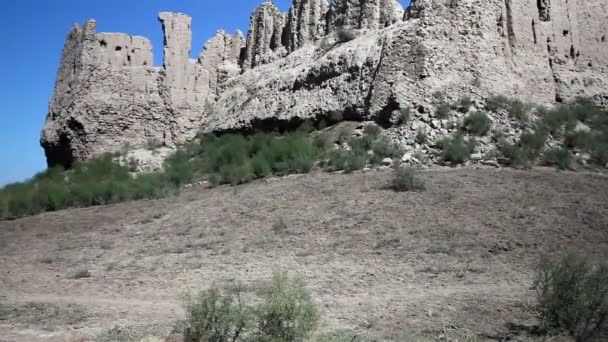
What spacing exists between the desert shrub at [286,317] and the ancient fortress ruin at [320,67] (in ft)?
40.8

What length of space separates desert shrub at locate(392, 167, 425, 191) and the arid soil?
0.26 meters

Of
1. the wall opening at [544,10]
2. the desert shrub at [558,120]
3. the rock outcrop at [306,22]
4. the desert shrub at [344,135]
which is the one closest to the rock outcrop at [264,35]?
the rock outcrop at [306,22]

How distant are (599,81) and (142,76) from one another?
15794 millimetres

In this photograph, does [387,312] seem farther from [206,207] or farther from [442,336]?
[206,207]

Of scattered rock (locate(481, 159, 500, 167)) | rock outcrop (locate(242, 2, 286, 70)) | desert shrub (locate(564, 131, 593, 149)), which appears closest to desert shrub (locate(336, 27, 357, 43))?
rock outcrop (locate(242, 2, 286, 70))

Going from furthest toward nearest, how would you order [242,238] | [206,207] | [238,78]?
[238,78]
[206,207]
[242,238]

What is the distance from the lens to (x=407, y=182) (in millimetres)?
14117

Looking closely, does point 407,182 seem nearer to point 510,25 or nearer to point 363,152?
point 363,152

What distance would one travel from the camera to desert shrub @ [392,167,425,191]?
14055 mm

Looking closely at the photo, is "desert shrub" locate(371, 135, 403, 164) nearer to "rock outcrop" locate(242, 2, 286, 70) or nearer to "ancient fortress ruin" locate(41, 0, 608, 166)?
"ancient fortress ruin" locate(41, 0, 608, 166)

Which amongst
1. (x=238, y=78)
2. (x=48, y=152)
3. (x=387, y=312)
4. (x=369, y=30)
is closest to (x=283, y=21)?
Answer: (x=238, y=78)

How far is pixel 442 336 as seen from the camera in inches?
268

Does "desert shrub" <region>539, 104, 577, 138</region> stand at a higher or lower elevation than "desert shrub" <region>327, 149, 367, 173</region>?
higher

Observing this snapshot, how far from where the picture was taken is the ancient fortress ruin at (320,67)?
1873cm
